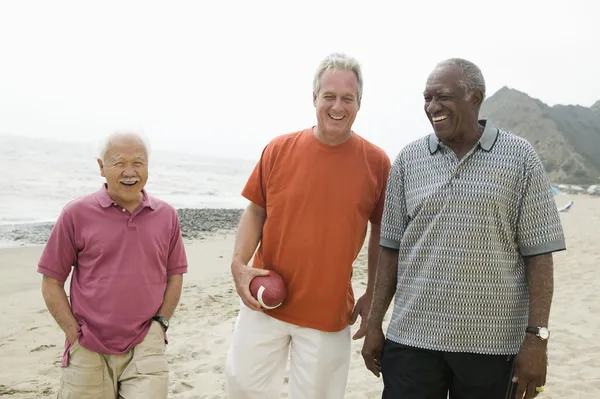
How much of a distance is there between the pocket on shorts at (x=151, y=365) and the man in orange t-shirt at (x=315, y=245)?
1.63 feet

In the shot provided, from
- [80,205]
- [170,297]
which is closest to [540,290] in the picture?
[170,297]

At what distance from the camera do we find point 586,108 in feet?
265

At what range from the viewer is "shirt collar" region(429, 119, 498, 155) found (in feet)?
8.07

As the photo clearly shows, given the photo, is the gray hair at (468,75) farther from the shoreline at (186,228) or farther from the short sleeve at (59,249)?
the shoreline at (186,228)

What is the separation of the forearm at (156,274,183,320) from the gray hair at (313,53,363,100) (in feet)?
4.42

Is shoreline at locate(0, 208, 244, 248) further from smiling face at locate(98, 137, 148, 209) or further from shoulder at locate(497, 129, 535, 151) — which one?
shoulder at locate(497, 129, 535, 151)

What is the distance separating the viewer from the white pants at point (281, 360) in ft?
9.91

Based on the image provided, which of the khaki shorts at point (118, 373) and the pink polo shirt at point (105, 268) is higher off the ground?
the pink polo shirt at point (105, 268)

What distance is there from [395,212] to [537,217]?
0.67 meters

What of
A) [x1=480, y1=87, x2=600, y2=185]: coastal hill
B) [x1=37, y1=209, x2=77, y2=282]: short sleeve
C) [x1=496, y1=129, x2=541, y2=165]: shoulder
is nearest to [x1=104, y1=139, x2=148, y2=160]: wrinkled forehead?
[x1=37, y1=209, x2=77, y2=282]: short sleeve

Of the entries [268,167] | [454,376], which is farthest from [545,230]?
[268,167]

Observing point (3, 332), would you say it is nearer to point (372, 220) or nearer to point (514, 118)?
point (372, 220)

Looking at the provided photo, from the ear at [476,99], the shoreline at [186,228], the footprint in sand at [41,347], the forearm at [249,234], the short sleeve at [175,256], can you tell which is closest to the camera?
the ear at [476,99]

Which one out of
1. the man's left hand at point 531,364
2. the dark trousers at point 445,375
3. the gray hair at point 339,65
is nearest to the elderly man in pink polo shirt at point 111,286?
the gray hair at point 339,65
